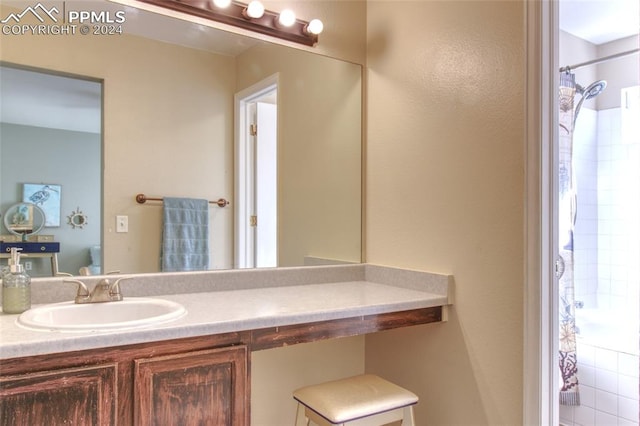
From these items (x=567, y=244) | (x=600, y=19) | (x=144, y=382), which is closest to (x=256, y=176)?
(x=144, y=382)

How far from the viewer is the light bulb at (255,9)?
1.85m

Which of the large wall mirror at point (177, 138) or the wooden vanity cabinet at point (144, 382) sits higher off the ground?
the large wall mirror at point (177, 138)

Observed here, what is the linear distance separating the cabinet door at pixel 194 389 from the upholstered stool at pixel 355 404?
0.97ft

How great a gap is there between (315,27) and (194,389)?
156 cm

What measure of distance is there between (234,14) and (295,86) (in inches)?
16.0

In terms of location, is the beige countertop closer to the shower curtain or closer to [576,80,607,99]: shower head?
the shower curtain

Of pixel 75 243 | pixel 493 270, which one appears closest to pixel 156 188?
pixel 75 243

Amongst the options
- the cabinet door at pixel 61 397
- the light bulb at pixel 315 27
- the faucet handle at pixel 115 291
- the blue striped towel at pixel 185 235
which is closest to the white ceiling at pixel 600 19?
the light bulb at pixel 315 27

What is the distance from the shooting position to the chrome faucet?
148 cm

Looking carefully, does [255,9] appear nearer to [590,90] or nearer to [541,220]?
[541,220]

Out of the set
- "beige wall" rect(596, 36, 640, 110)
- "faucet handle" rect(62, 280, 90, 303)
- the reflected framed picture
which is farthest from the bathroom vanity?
"beige wall" rect(596, 36, 640, 110)

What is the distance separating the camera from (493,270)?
5.27 feet

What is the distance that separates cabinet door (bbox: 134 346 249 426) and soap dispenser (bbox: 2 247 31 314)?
18.3 inches

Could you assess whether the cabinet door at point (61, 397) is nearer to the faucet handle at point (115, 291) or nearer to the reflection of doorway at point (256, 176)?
the faucet handle at point (115, 291)
